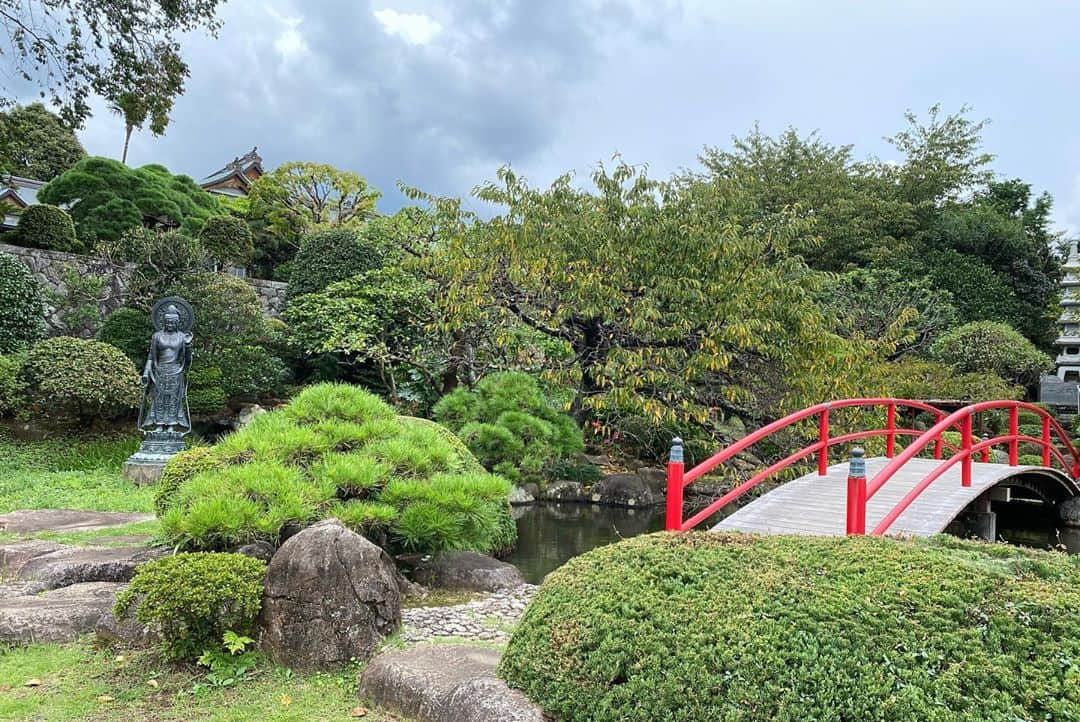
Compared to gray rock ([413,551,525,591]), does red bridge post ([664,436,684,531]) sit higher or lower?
higher

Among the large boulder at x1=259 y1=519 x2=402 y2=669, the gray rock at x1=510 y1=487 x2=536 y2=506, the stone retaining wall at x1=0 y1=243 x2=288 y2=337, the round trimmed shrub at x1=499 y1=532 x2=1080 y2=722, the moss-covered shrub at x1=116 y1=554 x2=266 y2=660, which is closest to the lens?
the round trimmed shrub at x1=499 y1=532 x2=1080 y2=722

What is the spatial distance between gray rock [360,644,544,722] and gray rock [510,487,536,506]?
20.7 feet

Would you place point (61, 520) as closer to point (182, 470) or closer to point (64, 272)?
point (182, 470)

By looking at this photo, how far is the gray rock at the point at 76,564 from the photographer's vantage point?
4.48m

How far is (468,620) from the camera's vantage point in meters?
4.29

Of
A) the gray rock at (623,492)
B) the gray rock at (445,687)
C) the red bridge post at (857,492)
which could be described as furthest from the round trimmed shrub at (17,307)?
the red bridge post at (857,492)

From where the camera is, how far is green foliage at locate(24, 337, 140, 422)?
9516mm

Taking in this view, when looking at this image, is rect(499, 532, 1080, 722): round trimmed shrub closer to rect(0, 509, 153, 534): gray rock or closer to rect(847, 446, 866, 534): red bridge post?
rect(847, 446, 866, 534): red bridge post

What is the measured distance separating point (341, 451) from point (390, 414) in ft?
1.80

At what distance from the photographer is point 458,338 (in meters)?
11.1

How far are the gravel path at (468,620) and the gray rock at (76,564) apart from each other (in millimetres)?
1638

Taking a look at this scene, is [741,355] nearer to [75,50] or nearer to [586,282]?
[586,282]

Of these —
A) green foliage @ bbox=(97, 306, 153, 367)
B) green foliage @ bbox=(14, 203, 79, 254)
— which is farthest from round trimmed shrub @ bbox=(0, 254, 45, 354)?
green foliage @ bbox=(14, 203, 79, 254)

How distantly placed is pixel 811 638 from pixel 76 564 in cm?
→ 431
